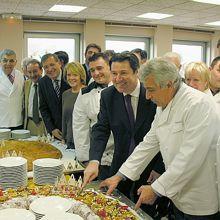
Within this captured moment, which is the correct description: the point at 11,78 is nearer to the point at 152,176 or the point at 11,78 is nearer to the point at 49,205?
the point at 152,176

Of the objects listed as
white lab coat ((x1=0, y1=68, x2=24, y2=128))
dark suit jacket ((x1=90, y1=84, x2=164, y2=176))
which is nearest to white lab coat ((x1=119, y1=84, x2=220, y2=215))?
dark suit jacket ((x1=90, y1=84, x2=164, y2=176))

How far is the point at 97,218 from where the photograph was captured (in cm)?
118

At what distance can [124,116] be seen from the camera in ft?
6.11

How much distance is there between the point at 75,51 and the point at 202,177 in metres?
6.16

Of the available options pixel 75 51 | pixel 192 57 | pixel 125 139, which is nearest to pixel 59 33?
pixel 75 51

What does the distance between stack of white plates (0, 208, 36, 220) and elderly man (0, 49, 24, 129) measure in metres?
2.24

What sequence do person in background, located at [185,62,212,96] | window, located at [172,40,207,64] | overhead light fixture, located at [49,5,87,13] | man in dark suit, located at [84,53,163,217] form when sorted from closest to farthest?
man in dark suit, located at [84,53,163,217]
person in background, located at [185,62,212,96]
overhead light fixture, located at [49,5,87,13]
window, located at [172,40,207,64]

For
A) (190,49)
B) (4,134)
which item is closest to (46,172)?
(4,134)

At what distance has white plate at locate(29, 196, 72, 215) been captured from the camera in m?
1.18

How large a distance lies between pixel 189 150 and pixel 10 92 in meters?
2.31

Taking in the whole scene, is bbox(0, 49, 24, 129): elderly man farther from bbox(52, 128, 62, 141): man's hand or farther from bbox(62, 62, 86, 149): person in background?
bbox(62, 62, 86, 149): person in background

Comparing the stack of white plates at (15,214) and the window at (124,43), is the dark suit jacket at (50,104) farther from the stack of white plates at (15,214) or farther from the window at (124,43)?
the window at (124,43)

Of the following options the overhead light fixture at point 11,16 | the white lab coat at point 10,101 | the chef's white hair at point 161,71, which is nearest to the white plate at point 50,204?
the chef's white hair at point 161,71

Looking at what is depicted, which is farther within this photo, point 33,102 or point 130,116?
point 33,102
